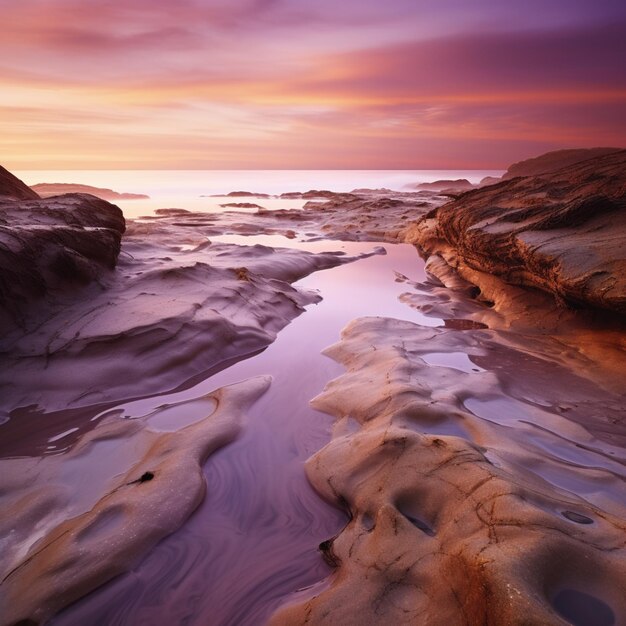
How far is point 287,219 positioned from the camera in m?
16.6

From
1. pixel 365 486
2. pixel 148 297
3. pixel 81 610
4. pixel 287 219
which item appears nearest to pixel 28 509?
pixel 81 610

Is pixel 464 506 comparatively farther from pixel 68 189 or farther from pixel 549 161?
pixel 549 161

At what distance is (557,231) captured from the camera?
484 cm

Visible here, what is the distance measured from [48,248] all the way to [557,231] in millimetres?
5656

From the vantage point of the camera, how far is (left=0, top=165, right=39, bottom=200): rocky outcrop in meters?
7.54

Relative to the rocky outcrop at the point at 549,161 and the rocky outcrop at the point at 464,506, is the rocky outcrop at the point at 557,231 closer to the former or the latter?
the rocky outcrop at the point at 464,506

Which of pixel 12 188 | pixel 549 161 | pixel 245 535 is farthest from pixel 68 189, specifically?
pixel 549 161

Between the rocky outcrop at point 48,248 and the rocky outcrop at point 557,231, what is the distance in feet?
16.8

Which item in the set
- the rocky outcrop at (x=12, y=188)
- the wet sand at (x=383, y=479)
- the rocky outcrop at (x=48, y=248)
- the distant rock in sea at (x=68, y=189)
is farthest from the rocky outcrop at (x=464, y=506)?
the distant rock in sea at (x=68, y=189)

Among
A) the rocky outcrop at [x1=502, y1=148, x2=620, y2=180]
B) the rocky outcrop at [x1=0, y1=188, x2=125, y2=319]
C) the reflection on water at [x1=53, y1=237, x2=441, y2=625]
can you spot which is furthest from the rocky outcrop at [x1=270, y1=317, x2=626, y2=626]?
the rocky outcrop at [x1=502, y1=148, x2=620, y2=180]

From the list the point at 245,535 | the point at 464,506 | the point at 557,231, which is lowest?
the point at 245,535

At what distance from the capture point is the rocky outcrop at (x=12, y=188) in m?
7.54

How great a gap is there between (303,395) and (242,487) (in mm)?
1253

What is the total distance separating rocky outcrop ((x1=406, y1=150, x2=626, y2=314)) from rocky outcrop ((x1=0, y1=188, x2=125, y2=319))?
16.8 ft
